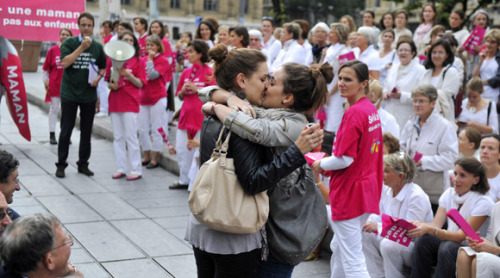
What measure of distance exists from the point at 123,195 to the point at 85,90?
5.64 feet

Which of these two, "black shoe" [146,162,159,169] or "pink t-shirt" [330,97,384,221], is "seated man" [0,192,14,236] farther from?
"black shoe" [146,162,159,169]

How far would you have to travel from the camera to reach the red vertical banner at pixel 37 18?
734 cm

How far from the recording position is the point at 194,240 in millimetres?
Answer: 3262

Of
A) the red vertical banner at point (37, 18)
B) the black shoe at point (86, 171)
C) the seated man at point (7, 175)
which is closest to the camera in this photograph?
the seated man at point (7, 175)

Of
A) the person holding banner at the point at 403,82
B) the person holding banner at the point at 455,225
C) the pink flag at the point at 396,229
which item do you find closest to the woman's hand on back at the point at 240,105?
the pink flag at the point at 396,229

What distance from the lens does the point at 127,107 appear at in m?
8.73

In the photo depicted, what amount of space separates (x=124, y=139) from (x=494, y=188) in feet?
16.8

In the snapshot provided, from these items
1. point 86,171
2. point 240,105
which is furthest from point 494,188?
point 86,171

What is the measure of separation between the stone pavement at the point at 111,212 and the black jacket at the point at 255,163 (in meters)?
2.58

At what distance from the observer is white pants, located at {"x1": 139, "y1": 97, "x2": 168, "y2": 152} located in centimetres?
947

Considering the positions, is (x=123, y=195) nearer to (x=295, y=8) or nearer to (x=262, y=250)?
(x=262, y=250)

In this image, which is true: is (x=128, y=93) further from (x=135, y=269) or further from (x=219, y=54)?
(x=219, y=54)

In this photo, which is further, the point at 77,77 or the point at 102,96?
the point at 102,96

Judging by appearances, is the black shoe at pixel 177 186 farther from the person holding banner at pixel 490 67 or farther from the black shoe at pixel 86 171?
the person holding banner at pixel 490 67
